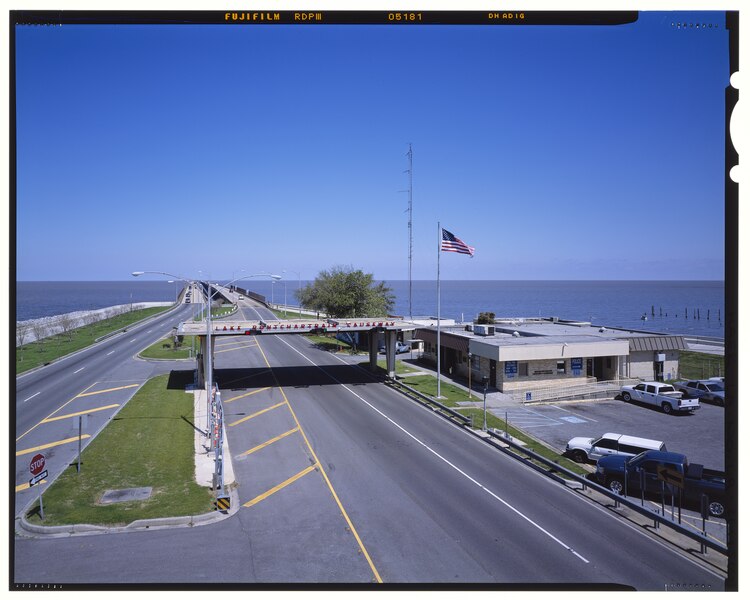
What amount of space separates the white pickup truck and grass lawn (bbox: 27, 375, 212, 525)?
93.0ft

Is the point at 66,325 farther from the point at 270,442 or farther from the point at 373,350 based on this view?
the point at 270,442

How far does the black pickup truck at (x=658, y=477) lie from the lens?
702 inches

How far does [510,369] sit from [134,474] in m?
26.4

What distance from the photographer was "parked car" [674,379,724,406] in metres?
34.9

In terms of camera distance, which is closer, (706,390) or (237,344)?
(706,390)

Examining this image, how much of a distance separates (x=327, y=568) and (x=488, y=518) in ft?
18.4

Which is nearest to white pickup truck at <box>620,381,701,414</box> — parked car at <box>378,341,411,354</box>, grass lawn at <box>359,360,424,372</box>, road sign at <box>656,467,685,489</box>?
grass lawn at <box>359,360,424,372</box>

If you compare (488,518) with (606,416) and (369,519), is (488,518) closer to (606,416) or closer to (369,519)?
(369,519)

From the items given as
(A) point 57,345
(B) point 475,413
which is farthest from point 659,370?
(A) point 57,345

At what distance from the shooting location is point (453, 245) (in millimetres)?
31281

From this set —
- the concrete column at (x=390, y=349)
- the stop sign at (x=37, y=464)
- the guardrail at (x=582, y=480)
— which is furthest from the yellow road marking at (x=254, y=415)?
the stop sign at (x=37, y=464)

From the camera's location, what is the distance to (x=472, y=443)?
80.1 ft

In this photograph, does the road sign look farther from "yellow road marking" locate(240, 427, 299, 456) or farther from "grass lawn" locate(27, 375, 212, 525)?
"yellow road marking" locate(240, 427, 299, 456)

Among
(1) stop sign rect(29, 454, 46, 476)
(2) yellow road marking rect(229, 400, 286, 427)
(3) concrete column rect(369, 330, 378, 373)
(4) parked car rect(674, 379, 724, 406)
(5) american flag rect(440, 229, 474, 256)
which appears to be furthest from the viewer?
(3) concrete column rect(369, 330, 378, 373)
